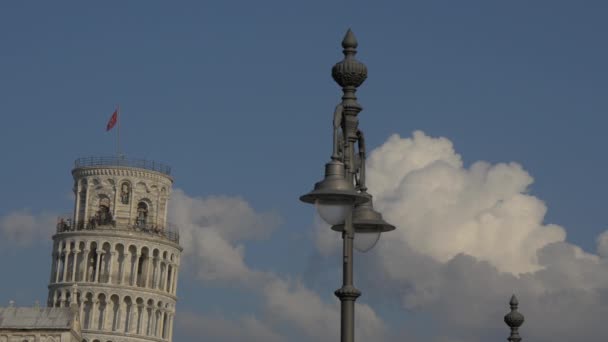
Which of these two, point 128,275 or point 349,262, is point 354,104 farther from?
point 128,275

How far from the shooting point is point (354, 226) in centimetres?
2322

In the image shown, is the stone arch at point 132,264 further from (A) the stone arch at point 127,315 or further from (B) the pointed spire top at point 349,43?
(B) the pointed spire top at point 349,43

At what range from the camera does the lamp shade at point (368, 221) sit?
23.2 metres

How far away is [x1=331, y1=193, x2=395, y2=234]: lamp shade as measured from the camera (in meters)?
23.2

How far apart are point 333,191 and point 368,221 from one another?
1.63 meters

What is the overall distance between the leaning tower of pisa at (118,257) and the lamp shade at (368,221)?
117 m

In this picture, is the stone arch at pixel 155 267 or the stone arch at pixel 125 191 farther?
the stone arch at pixel 125 191

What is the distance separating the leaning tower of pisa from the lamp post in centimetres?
11661

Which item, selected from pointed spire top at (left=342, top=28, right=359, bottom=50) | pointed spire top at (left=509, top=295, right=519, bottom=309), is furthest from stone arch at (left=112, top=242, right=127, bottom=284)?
pointed spire top at (left=342, top=28, right=359, bottom=50)

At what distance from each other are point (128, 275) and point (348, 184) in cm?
11923

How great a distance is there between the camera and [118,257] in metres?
140

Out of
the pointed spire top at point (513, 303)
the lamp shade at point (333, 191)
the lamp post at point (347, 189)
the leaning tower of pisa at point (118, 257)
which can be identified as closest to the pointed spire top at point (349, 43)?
the lamp post at point (347, 189)

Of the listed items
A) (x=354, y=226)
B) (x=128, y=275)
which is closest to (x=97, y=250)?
(x=128, y=275)

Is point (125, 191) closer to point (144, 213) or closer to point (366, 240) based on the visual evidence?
point (144, 213)
